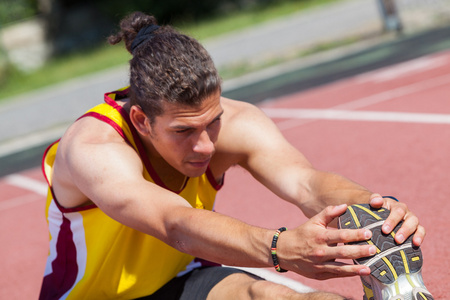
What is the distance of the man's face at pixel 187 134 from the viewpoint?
2.56m

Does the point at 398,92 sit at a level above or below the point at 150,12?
above

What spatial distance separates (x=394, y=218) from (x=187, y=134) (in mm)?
853

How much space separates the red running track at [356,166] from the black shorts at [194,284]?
103 centimetres

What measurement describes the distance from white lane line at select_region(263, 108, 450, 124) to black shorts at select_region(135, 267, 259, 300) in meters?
4.37

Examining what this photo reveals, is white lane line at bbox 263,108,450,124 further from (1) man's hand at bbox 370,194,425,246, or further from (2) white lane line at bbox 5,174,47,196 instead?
(1) man's hand at bbox 370,194,425,246

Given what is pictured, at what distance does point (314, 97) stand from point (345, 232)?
7.96 metres

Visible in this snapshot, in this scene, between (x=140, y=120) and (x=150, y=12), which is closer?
(x=140, y=120)

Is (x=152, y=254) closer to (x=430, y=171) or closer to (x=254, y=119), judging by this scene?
(x=254, y=119)

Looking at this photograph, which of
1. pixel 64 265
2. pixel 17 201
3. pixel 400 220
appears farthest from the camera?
pixel 17 201

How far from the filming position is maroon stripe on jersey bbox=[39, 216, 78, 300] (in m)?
2.85

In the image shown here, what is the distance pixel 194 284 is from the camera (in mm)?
2914

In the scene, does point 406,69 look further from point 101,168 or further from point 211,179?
point 101,168

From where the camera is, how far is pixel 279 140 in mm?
3008

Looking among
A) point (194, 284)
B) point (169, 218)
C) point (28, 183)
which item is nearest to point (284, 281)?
point (194, 284)
